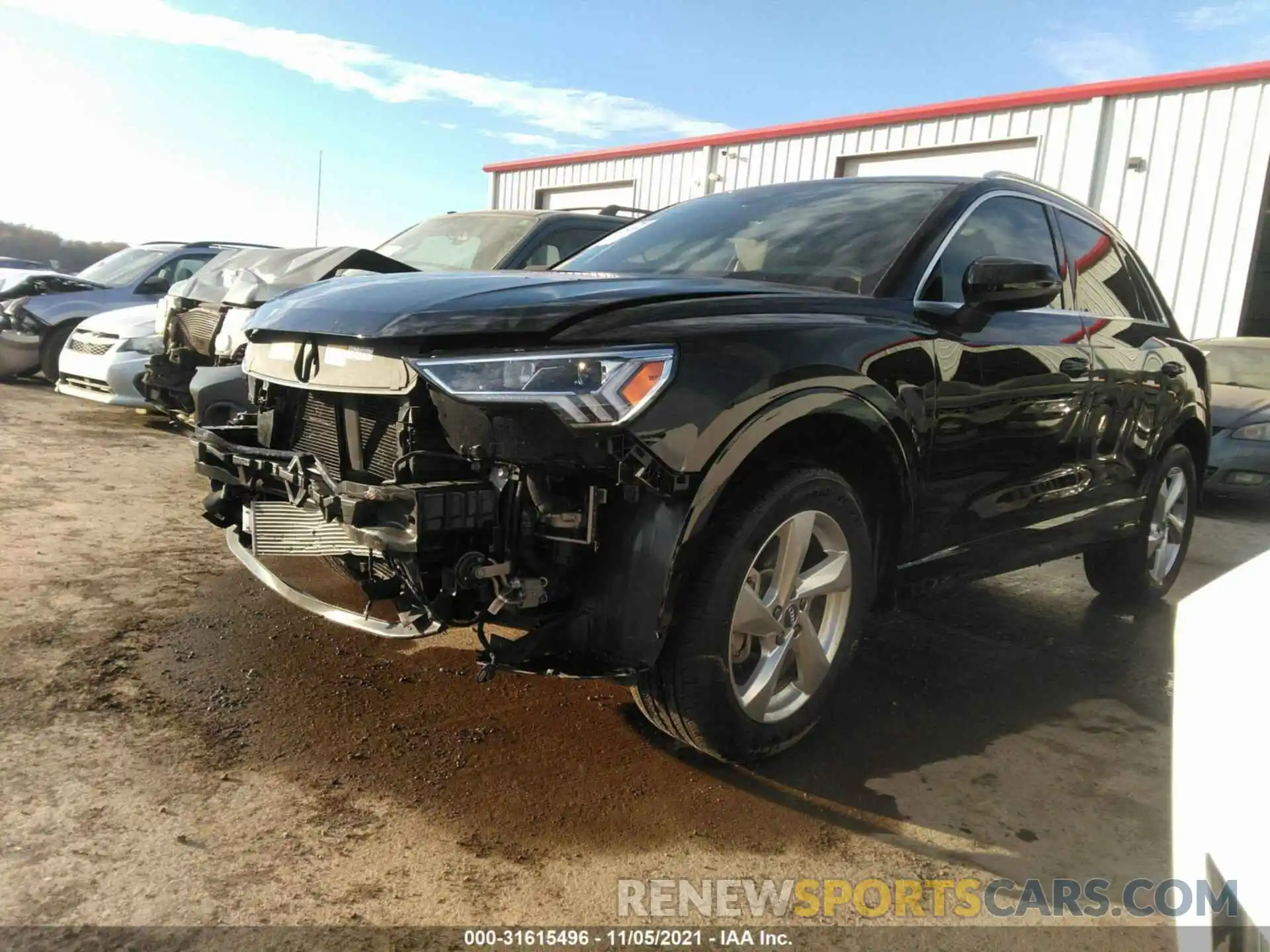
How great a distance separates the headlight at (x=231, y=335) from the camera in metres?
5.00

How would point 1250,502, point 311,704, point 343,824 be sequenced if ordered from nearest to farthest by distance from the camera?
point 343,824
point 311,704
point 1250,502

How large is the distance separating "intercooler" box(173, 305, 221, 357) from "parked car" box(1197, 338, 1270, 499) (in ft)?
25.5

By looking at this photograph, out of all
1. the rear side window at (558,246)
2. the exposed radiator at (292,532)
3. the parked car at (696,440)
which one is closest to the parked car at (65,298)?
the rear side window at (558,246)

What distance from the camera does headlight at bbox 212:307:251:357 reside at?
5004 mm

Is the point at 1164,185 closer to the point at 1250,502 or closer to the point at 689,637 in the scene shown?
the point at 1250,502

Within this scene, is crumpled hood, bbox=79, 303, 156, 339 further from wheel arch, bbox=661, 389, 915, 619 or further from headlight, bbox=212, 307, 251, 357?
wheel arch, bbox=661, 389, 915, 619

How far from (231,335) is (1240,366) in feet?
30.3

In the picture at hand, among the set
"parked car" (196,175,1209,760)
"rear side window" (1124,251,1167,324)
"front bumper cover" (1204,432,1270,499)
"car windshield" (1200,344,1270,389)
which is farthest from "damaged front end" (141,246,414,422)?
"car windshield" (1200,344,1270,389)

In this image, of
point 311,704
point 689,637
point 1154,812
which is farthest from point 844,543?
point 311,704

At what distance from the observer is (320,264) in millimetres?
5266

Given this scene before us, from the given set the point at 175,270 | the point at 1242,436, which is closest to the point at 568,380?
the point at 1242,436

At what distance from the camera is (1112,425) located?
13.3 feet

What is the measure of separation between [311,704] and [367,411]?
107cm

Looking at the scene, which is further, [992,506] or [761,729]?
[992,506]
